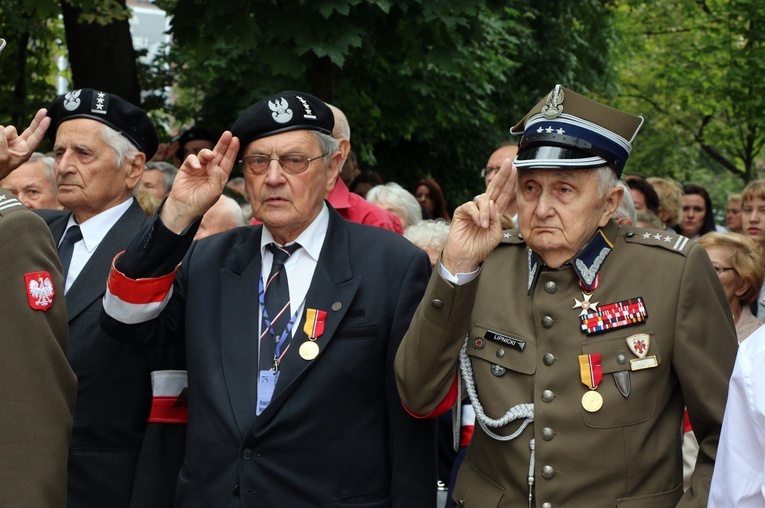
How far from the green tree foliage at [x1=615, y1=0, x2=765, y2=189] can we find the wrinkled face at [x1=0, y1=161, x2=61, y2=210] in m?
10.8

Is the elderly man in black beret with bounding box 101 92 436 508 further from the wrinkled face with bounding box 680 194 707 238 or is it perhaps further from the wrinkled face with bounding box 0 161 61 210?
the wrinkled face with bounding box 680 194 707 238

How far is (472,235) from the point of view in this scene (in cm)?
361

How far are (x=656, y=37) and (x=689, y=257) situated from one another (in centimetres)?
2428

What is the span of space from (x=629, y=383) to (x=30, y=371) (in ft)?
5.98

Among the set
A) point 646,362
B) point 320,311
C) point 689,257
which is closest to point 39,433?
point 320,311

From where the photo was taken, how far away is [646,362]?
352 cm

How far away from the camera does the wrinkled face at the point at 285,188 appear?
3.97 metres

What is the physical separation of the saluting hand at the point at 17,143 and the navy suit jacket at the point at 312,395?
556mm

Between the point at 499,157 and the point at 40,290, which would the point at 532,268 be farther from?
the point at 499,157

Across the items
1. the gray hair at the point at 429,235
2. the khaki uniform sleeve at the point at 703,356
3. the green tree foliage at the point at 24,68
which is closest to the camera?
the khaki uniform sleeve at the point at 703,356

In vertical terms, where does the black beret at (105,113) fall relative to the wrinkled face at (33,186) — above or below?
above

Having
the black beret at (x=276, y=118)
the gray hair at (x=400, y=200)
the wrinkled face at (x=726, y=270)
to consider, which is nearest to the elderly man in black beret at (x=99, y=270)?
the black beret at (x=276, y=118)

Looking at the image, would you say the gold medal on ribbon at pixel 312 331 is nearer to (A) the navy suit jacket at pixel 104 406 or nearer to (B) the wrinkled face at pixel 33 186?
(A) the navy suit jacket at pixel 104 406

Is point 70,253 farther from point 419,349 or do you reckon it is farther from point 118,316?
point 419,349
